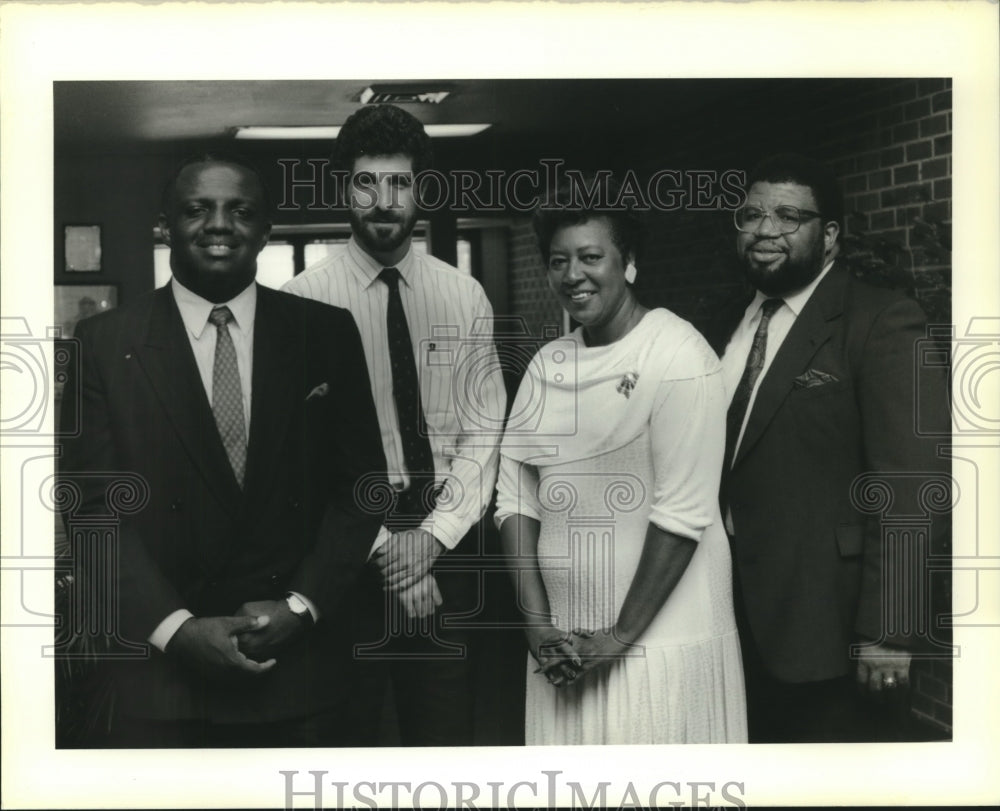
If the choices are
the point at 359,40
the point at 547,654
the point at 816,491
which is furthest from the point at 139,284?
the point at 816,491

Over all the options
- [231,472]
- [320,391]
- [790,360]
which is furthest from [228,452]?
[790,360]

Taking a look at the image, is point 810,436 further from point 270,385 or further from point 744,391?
point 270,385

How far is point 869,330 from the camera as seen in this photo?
4.83 meters

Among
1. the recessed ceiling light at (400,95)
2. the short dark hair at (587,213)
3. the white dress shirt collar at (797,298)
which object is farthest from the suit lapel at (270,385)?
the white dress shirt collar at (797,298)

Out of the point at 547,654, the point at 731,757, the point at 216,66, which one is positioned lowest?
the point at 731,757

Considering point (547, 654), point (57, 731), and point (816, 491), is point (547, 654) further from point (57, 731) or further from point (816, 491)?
point (57, 731)

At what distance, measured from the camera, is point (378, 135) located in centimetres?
479

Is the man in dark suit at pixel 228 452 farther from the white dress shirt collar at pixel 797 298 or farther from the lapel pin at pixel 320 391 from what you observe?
the white dress shirt collar at pixel 797 298

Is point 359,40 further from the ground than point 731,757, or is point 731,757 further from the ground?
point 359,40

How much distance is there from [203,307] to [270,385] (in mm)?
369

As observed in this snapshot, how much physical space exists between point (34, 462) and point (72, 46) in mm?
1504

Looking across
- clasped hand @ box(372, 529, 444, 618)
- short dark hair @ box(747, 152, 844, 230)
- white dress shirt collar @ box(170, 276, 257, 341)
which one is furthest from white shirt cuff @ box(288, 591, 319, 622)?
short dark hair @ box(747, 152, 844, 230)

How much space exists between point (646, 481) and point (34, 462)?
222cm

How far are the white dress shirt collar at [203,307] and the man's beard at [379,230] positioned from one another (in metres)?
0.42
